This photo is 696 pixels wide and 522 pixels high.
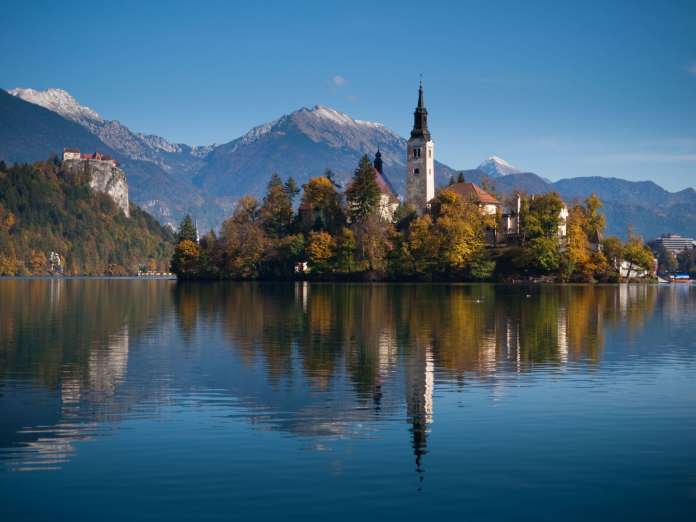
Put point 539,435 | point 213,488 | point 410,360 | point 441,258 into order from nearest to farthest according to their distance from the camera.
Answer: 1. point 213,488
2. point 539,435
3. point 410,360
4. point 441,258

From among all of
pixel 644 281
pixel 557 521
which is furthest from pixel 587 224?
pixel 557 521

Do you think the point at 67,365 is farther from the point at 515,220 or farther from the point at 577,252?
the point at 515,220

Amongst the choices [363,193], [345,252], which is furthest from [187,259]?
[363,193]

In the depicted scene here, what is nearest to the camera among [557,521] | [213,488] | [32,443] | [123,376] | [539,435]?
[557,521]

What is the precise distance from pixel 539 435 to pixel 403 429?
349 centimetres

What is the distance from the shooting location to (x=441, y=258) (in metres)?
141

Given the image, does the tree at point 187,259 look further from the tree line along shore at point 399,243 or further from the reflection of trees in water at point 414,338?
the reflection of trees in water at point 414,338

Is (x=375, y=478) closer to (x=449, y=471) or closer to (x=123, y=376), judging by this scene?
(x=449, y=471)

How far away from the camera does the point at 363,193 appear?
152875 mm

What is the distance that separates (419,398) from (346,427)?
474 cm

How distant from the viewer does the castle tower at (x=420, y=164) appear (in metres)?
182

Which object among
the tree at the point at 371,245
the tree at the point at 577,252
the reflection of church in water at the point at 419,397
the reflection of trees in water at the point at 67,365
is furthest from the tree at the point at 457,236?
the reflection of church in water at the point at 419,397

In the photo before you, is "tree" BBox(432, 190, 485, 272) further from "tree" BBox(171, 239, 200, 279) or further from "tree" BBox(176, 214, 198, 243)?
"tree" BBox(176, 214, 198, 243)

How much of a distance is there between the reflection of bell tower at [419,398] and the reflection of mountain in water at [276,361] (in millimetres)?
54
